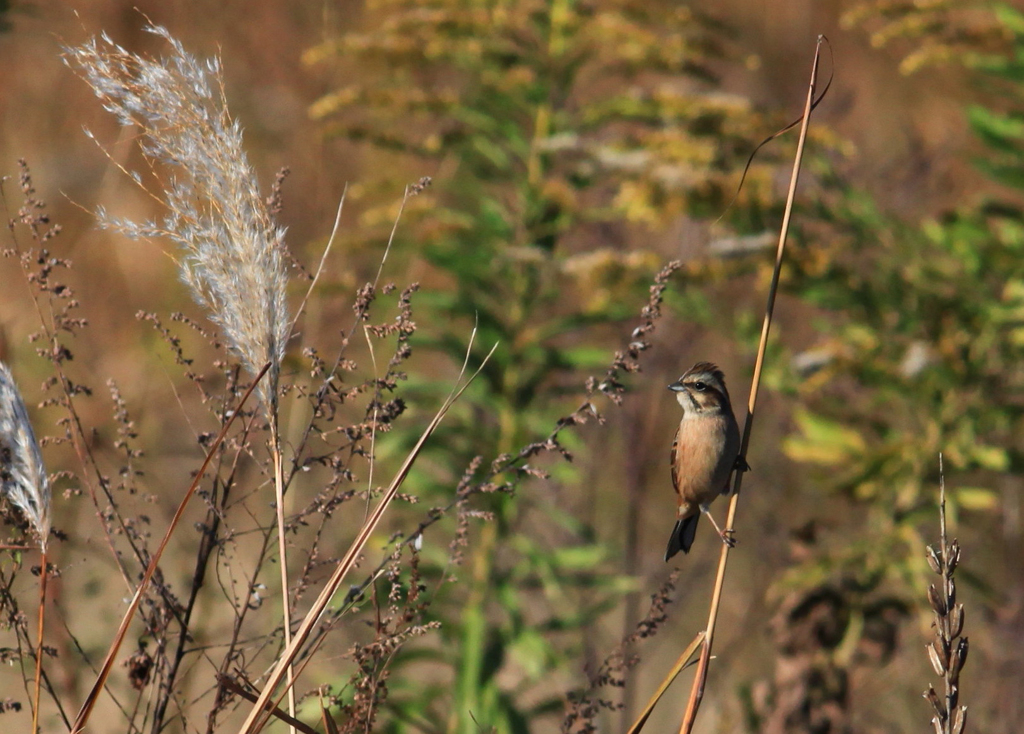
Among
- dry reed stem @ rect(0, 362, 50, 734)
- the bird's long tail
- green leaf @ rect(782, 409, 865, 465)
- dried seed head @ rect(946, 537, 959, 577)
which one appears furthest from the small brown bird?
dry reed stem @ rect(0, 362, 50, 734)

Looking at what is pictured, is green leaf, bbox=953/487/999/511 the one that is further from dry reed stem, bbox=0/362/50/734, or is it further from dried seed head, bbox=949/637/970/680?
dry reed stem, bbox=0/362/50/734

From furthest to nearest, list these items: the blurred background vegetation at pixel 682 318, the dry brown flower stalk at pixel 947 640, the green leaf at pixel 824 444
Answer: the green leaf at pixel 824 444 < the blurred background vegetation at pixel 682 318 < the dry brown flower stalk at pixel 947 640

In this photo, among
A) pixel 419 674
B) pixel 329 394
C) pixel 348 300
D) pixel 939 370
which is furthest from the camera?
pixel 419 674

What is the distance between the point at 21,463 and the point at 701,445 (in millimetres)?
1727

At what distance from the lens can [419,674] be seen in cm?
646

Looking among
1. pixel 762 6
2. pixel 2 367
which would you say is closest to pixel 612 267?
pixel 2 367

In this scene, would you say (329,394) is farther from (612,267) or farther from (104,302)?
(104,302)

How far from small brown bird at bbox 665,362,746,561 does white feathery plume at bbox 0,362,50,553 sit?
158 centimetres

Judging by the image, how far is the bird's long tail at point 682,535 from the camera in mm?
2800

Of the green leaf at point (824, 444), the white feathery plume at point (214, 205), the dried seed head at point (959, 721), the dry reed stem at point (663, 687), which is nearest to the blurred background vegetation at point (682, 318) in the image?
the green leaf at point (824, 444)

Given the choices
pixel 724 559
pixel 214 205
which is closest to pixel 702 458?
pixel 724 559

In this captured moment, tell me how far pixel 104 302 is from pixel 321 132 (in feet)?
11.6

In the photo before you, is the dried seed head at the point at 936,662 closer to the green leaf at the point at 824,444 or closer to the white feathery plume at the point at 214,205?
the white feathery plume at the point at 214,205

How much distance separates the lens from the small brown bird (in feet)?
8.88
